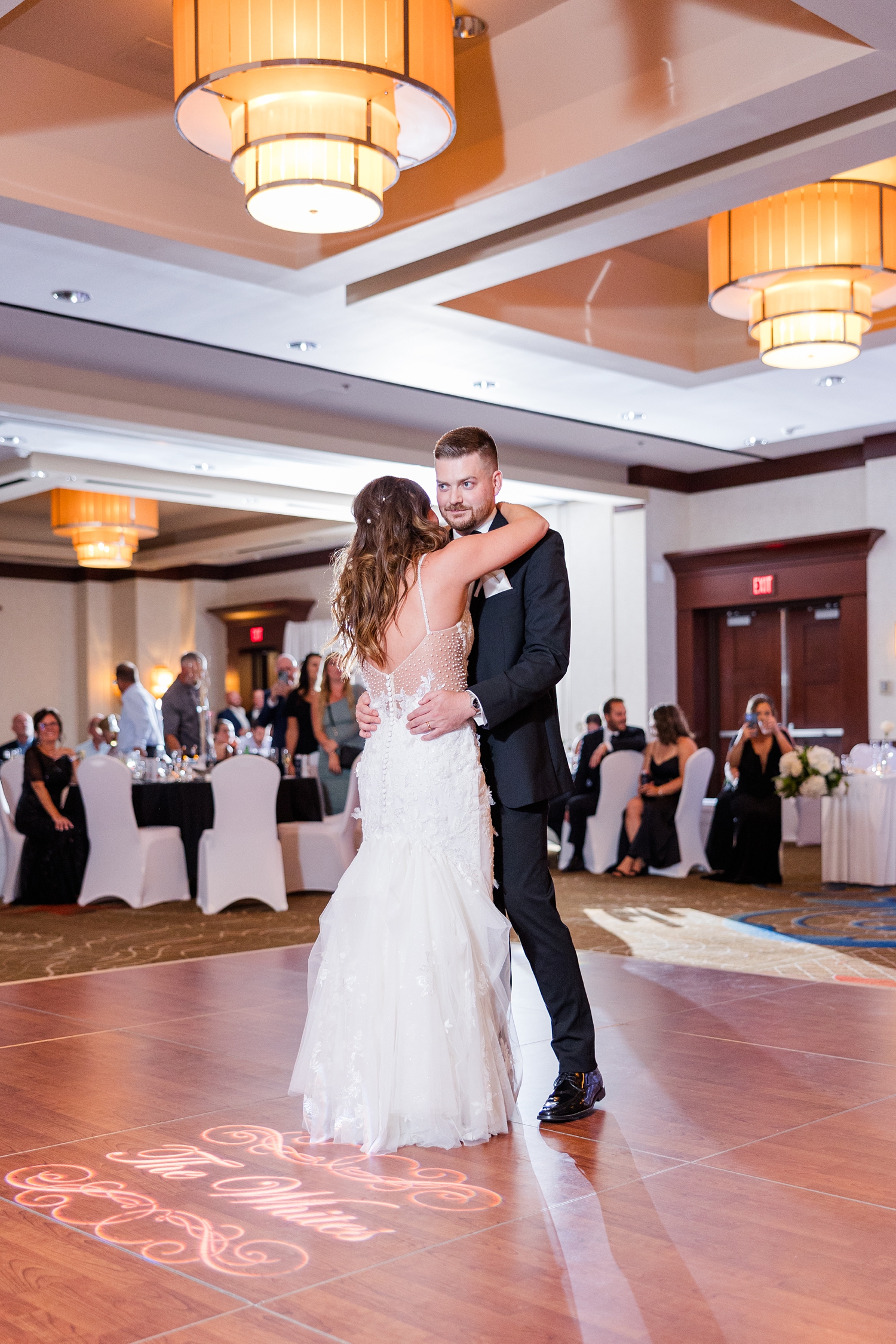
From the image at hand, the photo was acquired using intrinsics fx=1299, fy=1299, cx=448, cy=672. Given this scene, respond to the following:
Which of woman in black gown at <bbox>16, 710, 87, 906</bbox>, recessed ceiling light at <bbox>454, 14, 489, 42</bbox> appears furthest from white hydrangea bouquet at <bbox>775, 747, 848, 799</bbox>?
recessed ceiling light at <bbox>454, 14, 489, 42</bbox>

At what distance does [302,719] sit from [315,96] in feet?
17.1

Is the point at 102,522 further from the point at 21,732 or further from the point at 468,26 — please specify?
the point at 468,26

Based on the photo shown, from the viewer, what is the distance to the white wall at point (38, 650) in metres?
18.9

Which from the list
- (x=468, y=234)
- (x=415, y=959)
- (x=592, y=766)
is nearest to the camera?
(x=415, y=959)

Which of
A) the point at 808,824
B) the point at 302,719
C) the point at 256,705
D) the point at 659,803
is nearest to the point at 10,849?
the point at 302,719

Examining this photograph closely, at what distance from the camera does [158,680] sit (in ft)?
61.3

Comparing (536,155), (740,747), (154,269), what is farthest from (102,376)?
(740,747)

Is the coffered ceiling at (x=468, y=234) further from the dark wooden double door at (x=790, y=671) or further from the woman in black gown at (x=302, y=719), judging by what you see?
the dark wooden double door at (x=790, y=671)

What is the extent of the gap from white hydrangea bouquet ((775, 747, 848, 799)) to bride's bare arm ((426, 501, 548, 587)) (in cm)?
582

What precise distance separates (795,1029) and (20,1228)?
2.59 m

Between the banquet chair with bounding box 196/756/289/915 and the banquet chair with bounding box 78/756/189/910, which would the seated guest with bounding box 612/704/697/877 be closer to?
the banquet chair with bounding box 196/756/289/915

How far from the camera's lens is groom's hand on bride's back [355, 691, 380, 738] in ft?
10.7

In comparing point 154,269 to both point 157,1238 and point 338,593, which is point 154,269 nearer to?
point 338,593

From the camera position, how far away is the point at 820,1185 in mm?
2729
